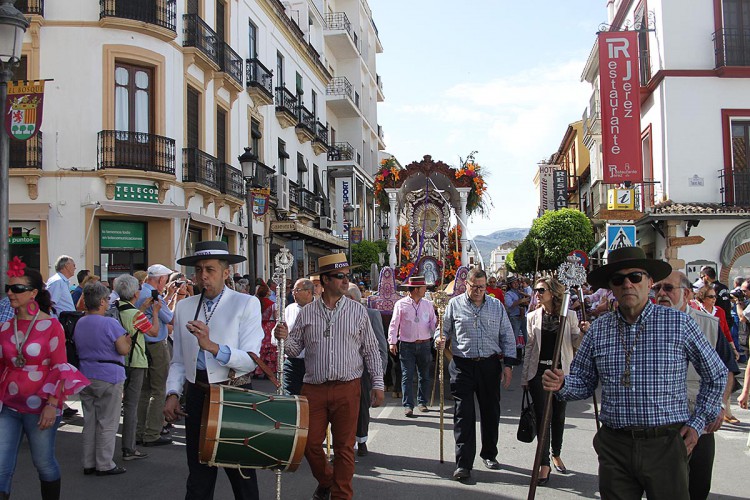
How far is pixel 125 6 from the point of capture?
61.1ft

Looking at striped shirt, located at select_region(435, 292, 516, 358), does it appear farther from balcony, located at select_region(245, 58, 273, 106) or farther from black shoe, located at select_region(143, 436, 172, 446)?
balcony, located at select_region(245, 58, 273, 106)

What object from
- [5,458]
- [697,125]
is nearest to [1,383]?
[5,458]

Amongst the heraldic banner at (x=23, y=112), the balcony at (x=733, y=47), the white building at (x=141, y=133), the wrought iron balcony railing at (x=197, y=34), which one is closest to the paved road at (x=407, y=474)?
the heraldic banner at (x=23, y=112)

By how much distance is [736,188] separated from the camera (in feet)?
73.2

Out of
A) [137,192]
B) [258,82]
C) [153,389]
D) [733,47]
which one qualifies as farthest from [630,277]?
[258,82]

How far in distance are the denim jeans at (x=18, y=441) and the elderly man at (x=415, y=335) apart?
6.00 meters

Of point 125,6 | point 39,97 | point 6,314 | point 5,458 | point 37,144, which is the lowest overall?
point 5,458

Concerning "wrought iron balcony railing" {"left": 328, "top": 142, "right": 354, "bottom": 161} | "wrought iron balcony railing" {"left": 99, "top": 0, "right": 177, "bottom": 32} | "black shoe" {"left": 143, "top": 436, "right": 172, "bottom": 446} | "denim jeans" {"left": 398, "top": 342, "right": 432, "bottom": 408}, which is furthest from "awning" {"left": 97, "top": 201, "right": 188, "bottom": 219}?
"wrought iron balcony railing" {"left": 328, "top": 142, "right": 354, "bottom": 161}

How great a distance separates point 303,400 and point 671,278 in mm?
3242

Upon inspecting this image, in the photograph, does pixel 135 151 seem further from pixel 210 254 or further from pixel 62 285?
pixel 210 254

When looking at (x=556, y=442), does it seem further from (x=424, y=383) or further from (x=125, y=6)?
(x=125, y=6)

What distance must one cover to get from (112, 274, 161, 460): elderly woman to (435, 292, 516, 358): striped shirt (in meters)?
3.26

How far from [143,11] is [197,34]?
213 centimetres

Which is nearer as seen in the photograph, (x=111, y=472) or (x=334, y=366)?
(x=334, y=366)
